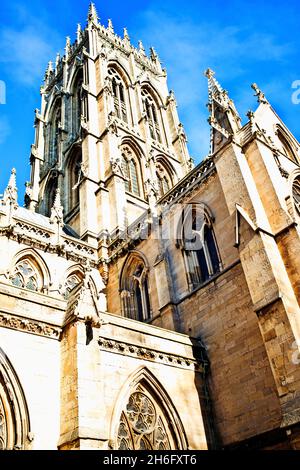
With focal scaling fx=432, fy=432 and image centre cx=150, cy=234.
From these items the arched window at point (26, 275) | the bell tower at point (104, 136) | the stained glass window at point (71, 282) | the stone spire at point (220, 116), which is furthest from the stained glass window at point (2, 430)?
the bell tower at point (104, 136)

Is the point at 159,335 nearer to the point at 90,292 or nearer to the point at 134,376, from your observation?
the point at 134,376

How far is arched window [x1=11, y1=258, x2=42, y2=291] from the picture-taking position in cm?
1720

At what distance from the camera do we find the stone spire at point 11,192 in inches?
749

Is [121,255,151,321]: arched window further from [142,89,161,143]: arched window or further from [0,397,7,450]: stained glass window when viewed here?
[142,89,161,143]: arched window

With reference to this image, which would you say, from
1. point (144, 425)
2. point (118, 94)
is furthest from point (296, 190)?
point (118, 94)

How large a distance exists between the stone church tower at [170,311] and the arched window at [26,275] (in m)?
0.05

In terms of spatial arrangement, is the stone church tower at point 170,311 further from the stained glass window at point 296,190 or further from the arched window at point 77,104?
the arched window at point 77,104

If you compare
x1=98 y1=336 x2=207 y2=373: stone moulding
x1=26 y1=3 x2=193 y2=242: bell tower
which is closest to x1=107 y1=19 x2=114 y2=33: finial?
x1=26 y1=3 x2=193 y2=242: bell tower

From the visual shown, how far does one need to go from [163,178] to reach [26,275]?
16.1m

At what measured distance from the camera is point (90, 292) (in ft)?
34.5

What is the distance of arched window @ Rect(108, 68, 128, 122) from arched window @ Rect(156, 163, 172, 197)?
4.64 metres

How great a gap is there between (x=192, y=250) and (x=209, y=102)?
19.5 feet

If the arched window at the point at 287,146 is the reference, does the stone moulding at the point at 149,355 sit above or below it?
below
